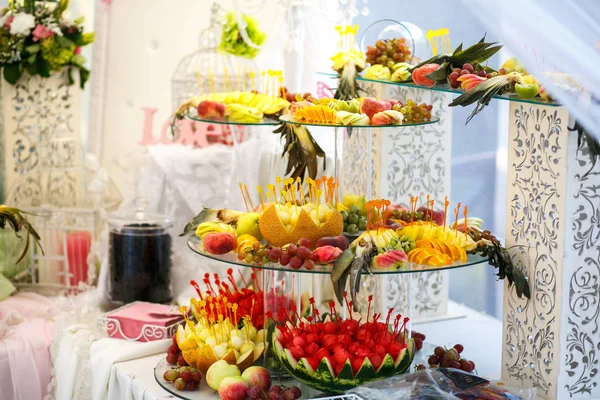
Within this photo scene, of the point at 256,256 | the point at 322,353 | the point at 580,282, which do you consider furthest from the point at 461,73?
the point at 322,353

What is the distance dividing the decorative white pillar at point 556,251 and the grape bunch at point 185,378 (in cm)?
100

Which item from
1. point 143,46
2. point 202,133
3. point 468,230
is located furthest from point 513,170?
point 143,46

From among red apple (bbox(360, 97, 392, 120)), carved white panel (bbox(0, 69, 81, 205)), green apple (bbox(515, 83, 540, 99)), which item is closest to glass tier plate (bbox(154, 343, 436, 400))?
red apple (bbox(360, 97, 392, 120))

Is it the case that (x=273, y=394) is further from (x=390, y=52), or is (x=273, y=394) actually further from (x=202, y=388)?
(x=390, y=52)

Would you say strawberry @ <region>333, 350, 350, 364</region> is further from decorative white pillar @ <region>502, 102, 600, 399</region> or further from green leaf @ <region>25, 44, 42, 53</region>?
green leaf @ <region>25, 44, 42, 53</region>

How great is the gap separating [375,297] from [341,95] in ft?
2.63

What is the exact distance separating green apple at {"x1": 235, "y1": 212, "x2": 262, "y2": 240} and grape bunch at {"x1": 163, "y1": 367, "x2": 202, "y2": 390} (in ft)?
1.47

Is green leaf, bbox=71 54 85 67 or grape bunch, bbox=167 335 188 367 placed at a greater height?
green leaf, bbox=71 54 85 67

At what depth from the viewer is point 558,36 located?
6.02 ft

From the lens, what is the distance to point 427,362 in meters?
2.83

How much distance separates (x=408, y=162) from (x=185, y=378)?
1.38 meters

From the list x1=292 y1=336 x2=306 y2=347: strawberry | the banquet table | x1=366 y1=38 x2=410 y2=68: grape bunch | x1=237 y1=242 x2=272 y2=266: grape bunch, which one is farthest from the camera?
x1=366 y1=38 x2=410 y2=68: grape bunch

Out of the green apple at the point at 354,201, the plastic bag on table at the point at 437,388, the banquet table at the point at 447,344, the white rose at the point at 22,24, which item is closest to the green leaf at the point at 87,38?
the white rose at the point at 22,24

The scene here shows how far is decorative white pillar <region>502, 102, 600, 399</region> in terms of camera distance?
2383 millimetres
